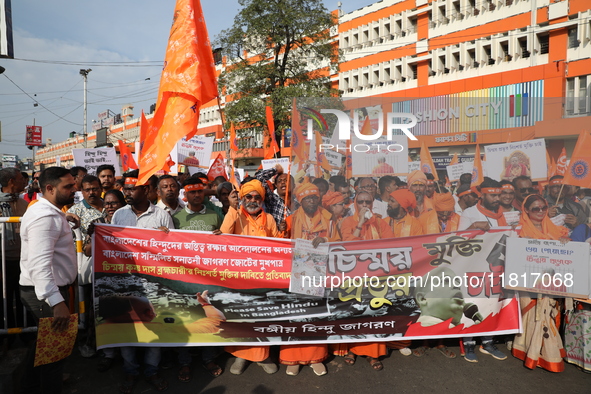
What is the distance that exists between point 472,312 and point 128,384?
3.21 meters

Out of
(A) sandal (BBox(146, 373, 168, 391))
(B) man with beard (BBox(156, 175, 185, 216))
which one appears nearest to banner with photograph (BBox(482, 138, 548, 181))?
(B) man with beard (BBox(156, 175, 185, 216))

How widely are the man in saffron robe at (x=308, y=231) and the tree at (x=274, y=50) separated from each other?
51.7 feet

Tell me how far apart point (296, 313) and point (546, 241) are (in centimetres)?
250

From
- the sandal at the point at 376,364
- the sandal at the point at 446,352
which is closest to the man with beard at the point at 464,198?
the sandal at the point at 446,352

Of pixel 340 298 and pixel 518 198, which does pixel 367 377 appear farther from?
pixel 518 198

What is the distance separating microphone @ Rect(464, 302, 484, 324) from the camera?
3.89 metres

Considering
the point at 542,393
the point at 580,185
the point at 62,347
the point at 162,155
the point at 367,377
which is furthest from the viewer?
the point at 162,155

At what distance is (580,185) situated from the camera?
387 cm

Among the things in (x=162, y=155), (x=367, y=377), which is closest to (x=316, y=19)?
(x=162, y=155)

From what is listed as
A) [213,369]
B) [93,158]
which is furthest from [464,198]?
[93,158]

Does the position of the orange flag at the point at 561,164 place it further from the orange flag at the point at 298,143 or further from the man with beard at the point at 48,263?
the man with beard at the point at 48,263

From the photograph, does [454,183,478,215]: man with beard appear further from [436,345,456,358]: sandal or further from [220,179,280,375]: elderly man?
[220,179,280,375]: elderly man

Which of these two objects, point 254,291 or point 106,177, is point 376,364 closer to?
point 254,291

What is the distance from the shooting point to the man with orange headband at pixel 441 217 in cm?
382
